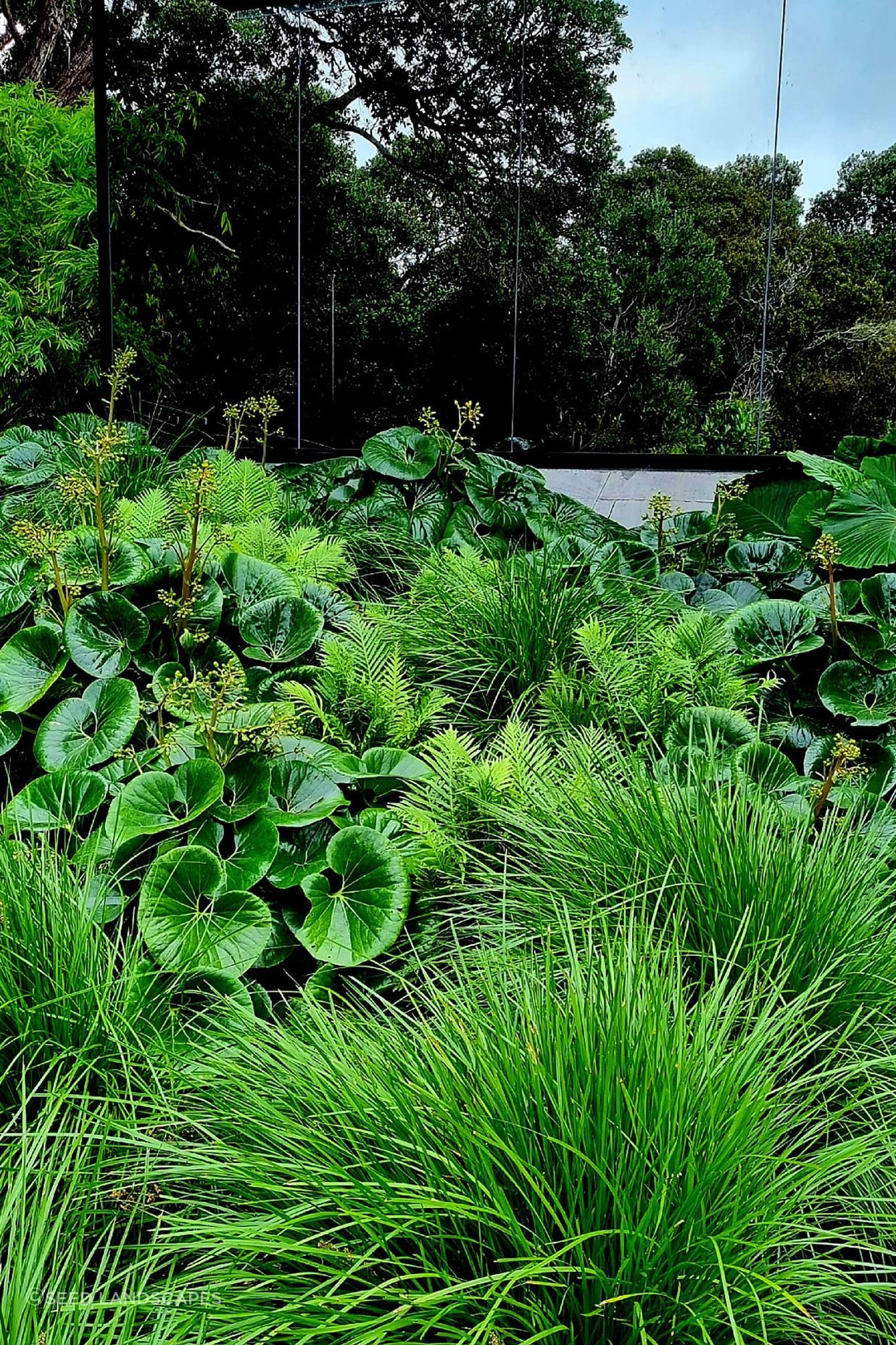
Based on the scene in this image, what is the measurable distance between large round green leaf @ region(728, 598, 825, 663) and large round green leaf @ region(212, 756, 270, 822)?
148cm

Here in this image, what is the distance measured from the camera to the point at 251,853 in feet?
6.97

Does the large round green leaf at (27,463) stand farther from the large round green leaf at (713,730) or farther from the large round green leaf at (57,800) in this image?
the large round green leaf at (713,730)

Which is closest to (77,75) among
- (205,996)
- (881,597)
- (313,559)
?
(313,559)

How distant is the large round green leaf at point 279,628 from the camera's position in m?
2.92

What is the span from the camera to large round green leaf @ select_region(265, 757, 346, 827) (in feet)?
7.46

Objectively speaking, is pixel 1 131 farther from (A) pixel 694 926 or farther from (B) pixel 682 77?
(A) pixel 694 926

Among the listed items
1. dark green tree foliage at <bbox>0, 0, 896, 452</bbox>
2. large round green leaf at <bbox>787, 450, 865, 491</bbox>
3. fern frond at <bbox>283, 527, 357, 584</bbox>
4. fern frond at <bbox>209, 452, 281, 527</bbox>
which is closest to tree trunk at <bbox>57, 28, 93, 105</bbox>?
dark green tree foliage at <bbox>0, 0, 896, 452</bbox>

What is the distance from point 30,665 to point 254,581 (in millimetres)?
659

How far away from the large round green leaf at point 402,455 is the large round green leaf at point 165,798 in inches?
92.8

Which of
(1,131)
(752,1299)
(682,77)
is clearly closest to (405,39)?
(682,77)

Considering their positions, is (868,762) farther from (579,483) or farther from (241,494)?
(579,483)

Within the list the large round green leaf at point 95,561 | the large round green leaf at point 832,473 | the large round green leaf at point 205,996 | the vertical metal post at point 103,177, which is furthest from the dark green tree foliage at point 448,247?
the large round green leaf at point 205,996

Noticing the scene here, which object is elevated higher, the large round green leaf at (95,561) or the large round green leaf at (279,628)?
the large round green leaf at (95,561)

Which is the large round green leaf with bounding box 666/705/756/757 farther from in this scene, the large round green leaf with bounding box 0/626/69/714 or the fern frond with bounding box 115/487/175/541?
the fern frond with bounding box 115/487/175/541
